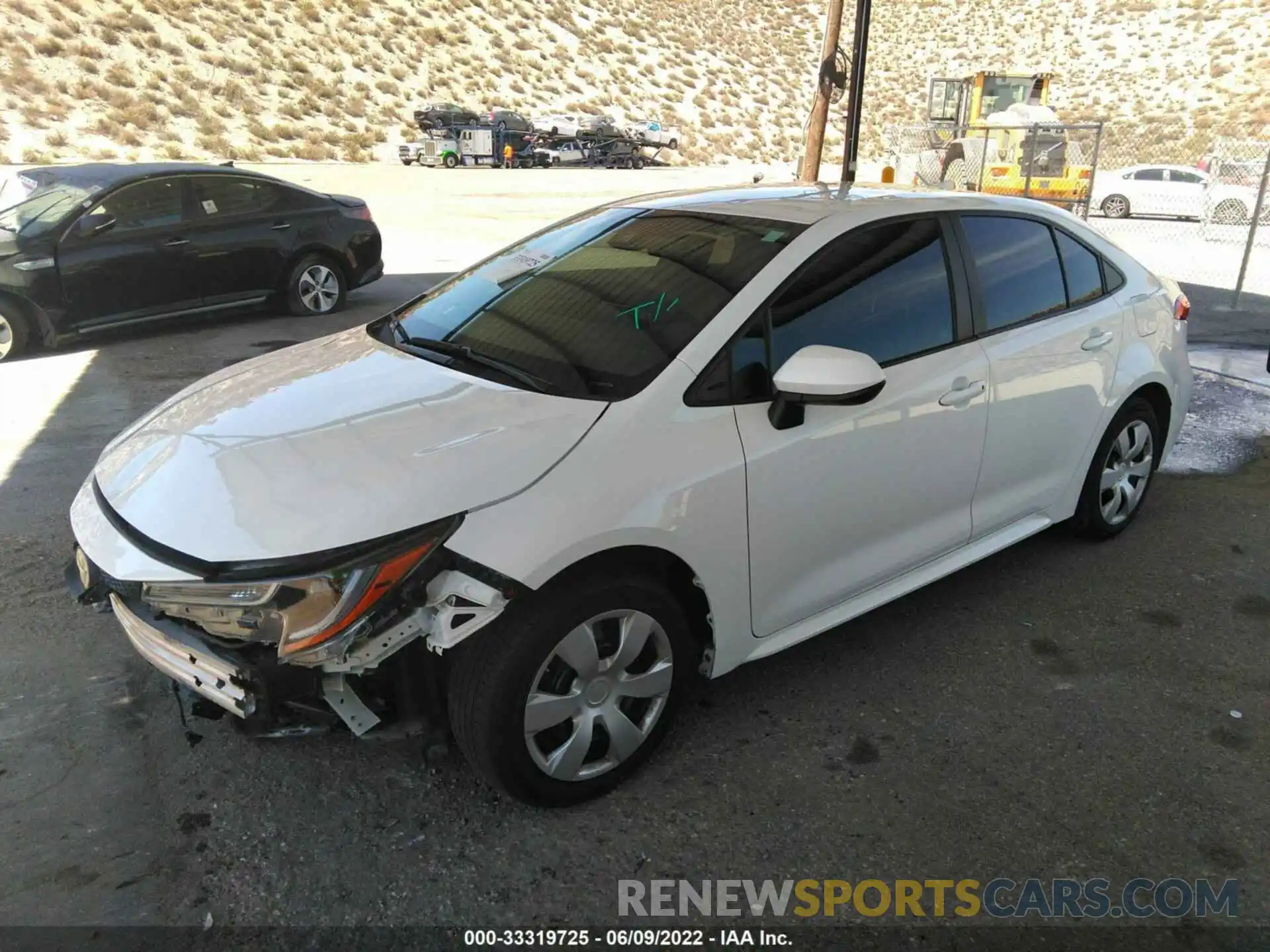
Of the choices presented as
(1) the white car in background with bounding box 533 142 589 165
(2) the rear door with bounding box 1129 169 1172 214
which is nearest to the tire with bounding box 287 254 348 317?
(2) the rear door with bounding box 1129 169 1172 214

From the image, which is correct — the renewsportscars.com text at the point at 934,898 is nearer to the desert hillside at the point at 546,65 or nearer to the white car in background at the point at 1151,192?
the white car in background at the point at 1151,192

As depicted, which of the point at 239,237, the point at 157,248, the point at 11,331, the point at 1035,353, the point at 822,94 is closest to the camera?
the point at 1035,353

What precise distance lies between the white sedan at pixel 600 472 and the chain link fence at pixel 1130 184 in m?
9.72

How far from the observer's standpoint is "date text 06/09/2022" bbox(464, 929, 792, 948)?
2.28m

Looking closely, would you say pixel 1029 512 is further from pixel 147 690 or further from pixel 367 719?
pixel 147 690

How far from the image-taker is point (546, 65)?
147ft

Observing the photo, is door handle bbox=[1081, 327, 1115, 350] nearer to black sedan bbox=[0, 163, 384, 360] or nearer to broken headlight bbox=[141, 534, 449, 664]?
broken headlight bbox=[141, 534, 449, 664]

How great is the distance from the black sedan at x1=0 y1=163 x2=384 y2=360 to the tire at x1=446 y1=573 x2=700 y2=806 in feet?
23.2

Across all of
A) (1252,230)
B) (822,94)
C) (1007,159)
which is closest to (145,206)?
(822,94)

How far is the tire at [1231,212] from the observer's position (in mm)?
17875

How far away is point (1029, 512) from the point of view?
3.87m

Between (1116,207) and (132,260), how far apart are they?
20.4 m

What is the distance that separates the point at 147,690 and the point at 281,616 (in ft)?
4.28

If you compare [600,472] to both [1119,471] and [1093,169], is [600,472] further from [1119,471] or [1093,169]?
[1093,169]
